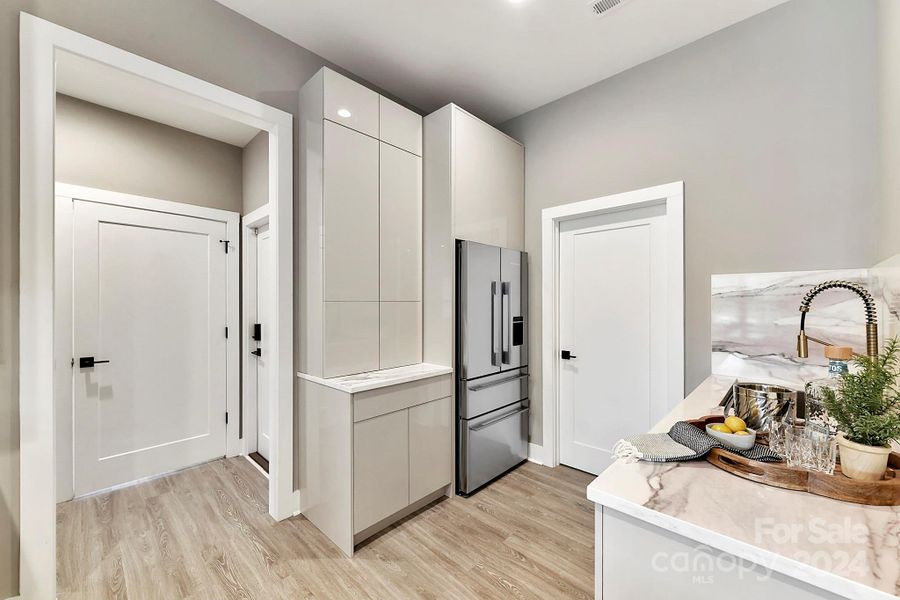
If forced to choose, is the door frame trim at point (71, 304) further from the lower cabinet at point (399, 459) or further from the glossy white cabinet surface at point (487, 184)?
the glossy white cabinet surface at point (487, 184)

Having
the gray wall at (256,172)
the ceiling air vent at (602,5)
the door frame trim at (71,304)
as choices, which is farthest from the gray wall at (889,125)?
the door frame trim at (71,304)

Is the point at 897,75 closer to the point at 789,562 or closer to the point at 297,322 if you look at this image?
the point at 789,562

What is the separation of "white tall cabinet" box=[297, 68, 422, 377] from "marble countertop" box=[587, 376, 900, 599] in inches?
66.7

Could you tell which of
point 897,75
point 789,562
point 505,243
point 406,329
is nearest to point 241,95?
point 406,329

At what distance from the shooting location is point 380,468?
2164mm

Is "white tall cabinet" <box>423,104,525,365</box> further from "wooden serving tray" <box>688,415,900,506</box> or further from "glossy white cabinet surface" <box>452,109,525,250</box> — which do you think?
"wooden serving tray" <box>688,415,900,506</box>

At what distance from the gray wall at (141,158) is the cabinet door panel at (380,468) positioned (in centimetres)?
251

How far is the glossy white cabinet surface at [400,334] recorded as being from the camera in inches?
99.4

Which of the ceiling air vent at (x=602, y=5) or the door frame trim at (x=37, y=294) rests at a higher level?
the ceiling air vent at (x=602, y=5)

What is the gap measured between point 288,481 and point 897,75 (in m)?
3.48

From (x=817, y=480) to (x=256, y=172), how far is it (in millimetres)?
3776

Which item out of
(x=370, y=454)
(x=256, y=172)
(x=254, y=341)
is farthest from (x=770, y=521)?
(x=256, y=172)

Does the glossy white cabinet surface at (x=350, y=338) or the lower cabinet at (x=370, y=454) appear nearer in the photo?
the lower cabinet at (x=370, y=454)

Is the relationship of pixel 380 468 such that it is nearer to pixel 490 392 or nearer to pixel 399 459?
pixel 399 459
